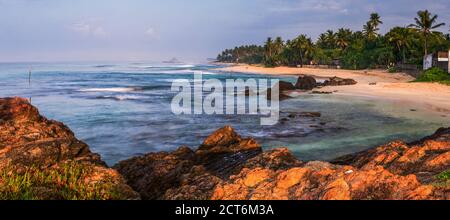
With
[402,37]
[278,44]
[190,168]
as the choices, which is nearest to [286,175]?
[190,168]

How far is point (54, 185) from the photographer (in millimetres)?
8367

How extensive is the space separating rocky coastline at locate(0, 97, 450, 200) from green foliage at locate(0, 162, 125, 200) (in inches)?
0.7

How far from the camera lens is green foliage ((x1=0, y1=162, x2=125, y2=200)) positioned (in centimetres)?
761

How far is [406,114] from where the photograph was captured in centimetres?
2742

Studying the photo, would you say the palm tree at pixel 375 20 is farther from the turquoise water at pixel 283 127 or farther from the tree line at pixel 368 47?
the turquoise water at pixel 283 127

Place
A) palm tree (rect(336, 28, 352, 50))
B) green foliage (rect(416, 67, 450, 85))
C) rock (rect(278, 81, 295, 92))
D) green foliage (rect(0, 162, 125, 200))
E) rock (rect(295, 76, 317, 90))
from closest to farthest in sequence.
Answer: green foliage (rect(0, 162, 125, 200)) → green foliage (rect(416, 67, 450, 85)) → rock (rect(278, 81, 295, 92)) → rock (rect(295, 76, 317, 90)) → palm tree (rect(336, 28, 352, 50))

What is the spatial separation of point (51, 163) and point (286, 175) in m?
6.62

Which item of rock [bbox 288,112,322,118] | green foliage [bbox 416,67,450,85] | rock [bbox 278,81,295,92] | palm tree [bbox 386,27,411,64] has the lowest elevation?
rock [bbox 288,112,322,118]

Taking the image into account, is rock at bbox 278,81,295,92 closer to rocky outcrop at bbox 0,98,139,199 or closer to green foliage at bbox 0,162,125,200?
rocky outcrop at bbox 0,98,139,199

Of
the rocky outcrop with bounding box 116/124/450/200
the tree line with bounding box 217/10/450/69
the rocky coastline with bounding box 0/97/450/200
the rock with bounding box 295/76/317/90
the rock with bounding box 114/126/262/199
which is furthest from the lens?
the tree line with bounding box 217/10/450/69

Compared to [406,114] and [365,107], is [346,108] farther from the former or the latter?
[406,114]

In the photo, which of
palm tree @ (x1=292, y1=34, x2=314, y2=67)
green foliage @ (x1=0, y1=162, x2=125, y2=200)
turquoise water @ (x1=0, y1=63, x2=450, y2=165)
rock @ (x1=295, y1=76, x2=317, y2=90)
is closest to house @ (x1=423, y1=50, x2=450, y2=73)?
rock @ (x1=295, y1=76, x2=317, y2=90)

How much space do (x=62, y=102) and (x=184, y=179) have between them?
38011 mm
